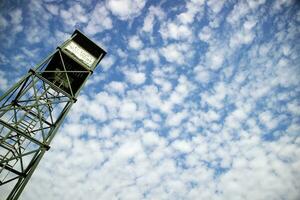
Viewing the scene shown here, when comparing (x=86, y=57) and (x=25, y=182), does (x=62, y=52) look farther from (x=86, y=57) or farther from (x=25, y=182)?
(x=25, y=182)

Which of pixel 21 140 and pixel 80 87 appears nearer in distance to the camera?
pixel 21 140

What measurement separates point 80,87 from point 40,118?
97.0 inches

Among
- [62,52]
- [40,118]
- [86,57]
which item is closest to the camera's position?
[40,118]

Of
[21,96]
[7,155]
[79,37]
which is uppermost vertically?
[79,37]

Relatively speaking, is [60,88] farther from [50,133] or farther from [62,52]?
[50,133]

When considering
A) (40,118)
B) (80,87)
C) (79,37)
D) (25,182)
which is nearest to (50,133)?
(40,118)

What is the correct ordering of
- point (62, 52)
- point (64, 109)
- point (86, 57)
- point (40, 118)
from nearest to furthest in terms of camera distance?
point (40, 118), point (64, 109), point (62, 52), point (86, 57)

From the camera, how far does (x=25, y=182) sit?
7.45 metres

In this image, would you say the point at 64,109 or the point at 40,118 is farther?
the point at 64,109

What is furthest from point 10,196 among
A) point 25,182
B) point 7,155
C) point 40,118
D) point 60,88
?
point 60,88

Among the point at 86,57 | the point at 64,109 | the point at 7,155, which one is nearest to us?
the point at 7,155

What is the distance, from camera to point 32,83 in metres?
9.11

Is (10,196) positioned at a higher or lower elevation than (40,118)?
lower

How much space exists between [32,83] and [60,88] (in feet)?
4.37
